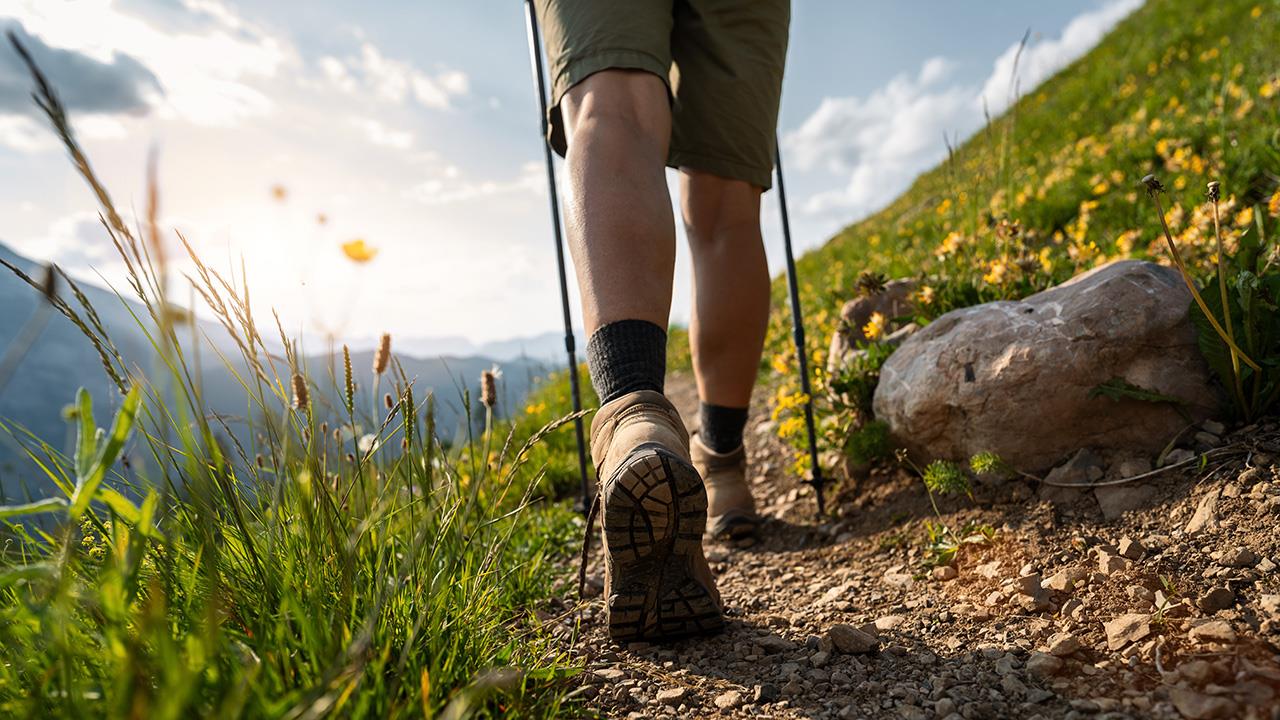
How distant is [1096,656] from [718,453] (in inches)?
54.4

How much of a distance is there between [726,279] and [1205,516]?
56.2 inches

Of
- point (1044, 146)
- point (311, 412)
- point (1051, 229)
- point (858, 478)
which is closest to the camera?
point (311, 412)

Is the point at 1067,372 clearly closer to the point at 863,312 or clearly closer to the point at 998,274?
the point at 998,274

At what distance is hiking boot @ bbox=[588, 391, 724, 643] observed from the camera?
56.2 inches

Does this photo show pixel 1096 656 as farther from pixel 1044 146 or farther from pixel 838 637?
pixel 1044 146

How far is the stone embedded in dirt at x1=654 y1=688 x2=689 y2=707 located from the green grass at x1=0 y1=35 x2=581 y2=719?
19cm

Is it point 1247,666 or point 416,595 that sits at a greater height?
point 416,595

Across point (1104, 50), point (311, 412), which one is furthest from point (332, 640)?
point (1104, 50)

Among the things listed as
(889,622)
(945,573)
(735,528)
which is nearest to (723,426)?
(735,528)

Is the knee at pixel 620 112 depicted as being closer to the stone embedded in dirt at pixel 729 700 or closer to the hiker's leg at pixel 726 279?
the hiker's leg at pixel 726 279

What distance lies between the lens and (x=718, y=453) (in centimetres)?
262

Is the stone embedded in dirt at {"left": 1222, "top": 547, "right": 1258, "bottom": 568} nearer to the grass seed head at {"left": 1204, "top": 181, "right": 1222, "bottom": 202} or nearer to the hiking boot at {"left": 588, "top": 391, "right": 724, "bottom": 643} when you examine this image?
the grass seed head at {"left": 1204, "top": 181, "right": 1222, "bottom": 202}

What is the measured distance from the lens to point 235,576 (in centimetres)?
124

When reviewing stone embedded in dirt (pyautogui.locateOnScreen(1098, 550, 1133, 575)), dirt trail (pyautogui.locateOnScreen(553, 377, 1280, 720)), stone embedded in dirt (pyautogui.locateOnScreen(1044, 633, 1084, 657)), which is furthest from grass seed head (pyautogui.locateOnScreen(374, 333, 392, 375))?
stone embedded in dirt (pyautogui.locateOnScreen(1098, 550, 1133, 575))
